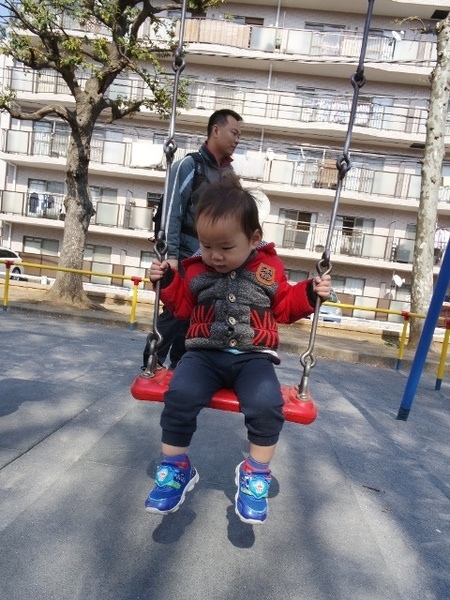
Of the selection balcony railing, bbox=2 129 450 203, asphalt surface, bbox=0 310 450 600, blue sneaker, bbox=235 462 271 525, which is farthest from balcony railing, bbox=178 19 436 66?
blue sneaker, bbox=235 462 271 525

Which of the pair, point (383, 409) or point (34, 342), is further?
Result: point (34, 342)

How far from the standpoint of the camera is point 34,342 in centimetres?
474

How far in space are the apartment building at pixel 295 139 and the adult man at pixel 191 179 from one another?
12.3 metres

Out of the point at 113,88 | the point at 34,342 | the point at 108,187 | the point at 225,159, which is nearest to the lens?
the point at 225,159

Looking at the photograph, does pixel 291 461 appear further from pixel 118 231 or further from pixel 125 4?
pixel 118 231

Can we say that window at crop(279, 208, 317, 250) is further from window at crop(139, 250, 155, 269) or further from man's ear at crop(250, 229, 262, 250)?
man's ear at crop(250, 229, 262, 250)

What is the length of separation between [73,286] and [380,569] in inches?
321

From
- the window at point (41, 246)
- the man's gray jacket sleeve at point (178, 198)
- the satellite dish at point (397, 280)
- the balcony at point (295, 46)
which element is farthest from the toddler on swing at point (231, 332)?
the window at point (41, 246)

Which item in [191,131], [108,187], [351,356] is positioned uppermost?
[191,131]

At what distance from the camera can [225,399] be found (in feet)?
5.18

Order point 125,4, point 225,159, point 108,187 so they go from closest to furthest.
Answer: point 225,159 → point 125,4 → point 108,187

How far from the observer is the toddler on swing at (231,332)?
1.51m

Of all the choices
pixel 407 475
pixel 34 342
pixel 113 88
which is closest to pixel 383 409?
pixel 407 475

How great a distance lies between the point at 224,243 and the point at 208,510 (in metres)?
1.07
